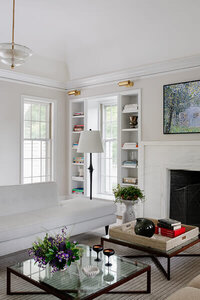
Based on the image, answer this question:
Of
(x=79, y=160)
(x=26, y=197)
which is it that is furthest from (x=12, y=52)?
(x=79, y=160)

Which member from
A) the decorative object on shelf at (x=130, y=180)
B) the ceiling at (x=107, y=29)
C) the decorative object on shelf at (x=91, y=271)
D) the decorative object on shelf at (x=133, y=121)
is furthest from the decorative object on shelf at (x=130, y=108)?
the decorative object on shelf at (x=91, y=271)

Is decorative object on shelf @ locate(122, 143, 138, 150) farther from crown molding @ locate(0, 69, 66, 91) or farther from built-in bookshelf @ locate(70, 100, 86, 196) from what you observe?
crown molding @ locate(0, 69, 66, 91)

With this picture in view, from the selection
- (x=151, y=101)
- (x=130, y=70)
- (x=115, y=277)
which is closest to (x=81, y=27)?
(x=130, y=70)

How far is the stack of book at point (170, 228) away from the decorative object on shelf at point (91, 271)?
1.20 m

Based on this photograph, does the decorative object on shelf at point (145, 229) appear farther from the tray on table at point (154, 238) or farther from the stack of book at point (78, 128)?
the stack of book at point (78, 128)

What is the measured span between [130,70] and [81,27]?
115cm

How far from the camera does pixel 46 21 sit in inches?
206

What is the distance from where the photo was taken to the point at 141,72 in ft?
18.0

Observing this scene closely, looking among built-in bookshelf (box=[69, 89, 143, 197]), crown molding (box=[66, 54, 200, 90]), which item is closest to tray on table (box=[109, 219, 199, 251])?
built-in bookshelf (box=[69, 89, 143, 197])

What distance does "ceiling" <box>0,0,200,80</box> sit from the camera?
4.61 meters

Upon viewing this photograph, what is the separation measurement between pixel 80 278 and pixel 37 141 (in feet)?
14.6

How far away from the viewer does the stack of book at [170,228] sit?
10.9 feet

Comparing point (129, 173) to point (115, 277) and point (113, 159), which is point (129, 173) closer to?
point (113, 159)

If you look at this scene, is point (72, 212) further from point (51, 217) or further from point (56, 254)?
point (56, 254)
